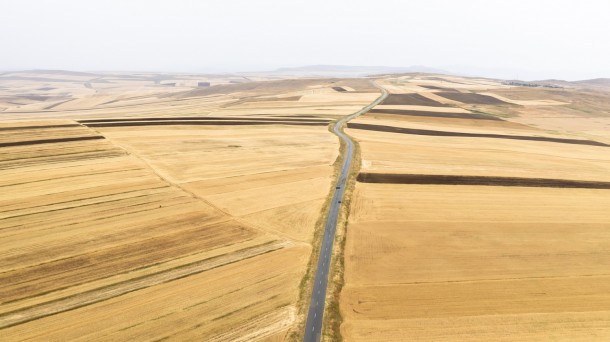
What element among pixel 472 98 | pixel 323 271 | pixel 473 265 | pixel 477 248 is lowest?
pixel 323 271

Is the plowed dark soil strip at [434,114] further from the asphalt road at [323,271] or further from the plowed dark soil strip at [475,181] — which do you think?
the asphalt road at [323,271]

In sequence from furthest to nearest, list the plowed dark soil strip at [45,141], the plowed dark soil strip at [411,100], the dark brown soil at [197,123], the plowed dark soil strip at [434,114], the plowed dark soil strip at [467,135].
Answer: the plowed dark soil strip at [411,100] → the plowed dark soil strip at [434,114] → the plowed dark soil strip at [467,135] → the dark brown soil at [197,123] → the plowed dark soil strip at [45,141]

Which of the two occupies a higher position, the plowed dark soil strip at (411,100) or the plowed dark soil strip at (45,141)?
the plowed dark soil strip at (411,100)

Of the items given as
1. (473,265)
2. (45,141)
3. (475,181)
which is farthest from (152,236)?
(475,181)

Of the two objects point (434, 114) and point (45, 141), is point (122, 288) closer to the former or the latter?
point (45, 141)

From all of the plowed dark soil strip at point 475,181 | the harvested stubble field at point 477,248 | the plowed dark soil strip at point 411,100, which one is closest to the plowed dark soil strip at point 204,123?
the harvested stubble field at point 477,248
